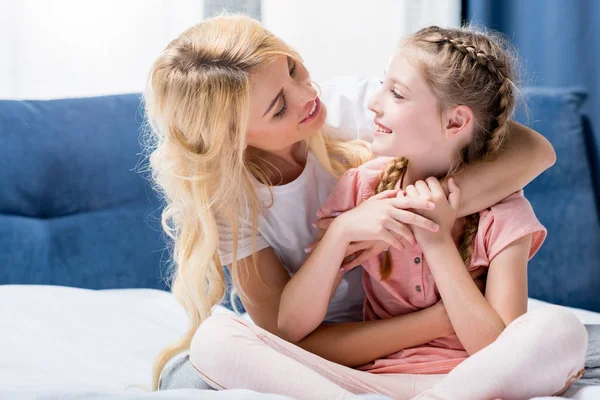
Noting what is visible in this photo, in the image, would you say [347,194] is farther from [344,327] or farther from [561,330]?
[561,330]

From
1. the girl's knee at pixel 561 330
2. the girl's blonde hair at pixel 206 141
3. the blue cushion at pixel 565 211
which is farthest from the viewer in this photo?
the blue cushion at pixel 565 211

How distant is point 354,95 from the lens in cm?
172

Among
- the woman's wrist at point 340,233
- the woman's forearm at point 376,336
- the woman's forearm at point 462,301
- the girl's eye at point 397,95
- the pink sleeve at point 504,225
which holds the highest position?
the girl's eye at point 397,95

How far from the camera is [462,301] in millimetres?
1178

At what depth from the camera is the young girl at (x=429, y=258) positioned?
1.10 meters

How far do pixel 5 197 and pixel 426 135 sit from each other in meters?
1.22

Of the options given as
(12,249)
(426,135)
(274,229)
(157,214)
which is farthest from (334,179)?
(12,249)

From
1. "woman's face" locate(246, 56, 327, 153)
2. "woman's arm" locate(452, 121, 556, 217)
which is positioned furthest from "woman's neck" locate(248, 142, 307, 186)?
"woman's arm" locate(452, 121, 556, 217)

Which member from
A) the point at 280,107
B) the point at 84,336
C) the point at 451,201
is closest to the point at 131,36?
the point at 84,336

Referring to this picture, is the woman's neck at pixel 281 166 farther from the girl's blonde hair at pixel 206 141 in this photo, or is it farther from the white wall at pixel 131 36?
the white wall at pixel 131 36

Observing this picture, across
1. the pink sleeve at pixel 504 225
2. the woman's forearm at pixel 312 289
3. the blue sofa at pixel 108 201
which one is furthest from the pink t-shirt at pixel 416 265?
the blue sofa at pixel 108 201

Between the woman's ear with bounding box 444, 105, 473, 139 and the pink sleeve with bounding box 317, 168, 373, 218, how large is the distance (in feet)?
0.60

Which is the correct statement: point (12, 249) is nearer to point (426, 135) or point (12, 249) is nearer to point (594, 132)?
point (426, 135)

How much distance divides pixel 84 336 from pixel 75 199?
1.76ft
